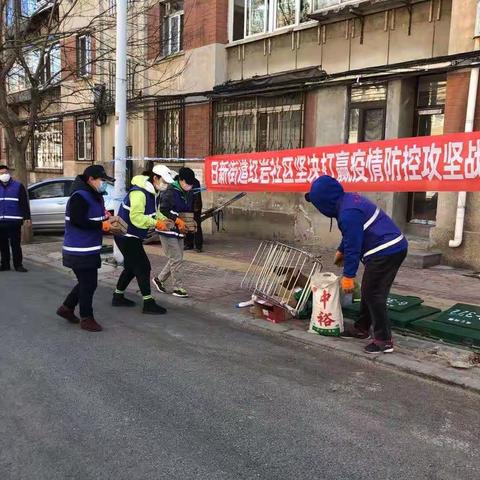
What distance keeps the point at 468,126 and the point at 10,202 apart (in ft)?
25.3

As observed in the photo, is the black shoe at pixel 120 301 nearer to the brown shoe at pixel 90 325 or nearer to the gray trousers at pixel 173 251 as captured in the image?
the gray trousers at pixel 173 251

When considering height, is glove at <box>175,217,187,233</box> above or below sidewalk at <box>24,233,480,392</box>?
above

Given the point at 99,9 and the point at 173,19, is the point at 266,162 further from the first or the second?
the point at 99,9

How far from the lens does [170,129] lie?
15336mm

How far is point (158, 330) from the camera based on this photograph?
230 inches

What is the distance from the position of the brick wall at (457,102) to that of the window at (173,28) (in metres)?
8.35

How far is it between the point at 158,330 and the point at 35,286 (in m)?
3.16

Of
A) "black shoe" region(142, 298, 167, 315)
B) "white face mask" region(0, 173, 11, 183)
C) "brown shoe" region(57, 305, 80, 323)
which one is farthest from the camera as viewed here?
"white face mask" region(0, 173, 11, 183)

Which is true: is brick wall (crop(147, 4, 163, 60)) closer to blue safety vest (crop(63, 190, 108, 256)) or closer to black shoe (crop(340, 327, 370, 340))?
blue safety vest (crop(63, 190, 108, 256))

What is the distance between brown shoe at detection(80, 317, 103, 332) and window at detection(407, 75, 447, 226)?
655cm

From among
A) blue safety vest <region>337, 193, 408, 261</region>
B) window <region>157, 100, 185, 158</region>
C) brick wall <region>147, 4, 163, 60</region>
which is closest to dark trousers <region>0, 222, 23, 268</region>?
window <region>157, 100, 185, 158</region>

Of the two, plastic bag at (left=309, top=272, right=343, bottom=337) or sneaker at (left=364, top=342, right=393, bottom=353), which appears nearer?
sneaker at (left=364, top=342, right=393, bottom=353)

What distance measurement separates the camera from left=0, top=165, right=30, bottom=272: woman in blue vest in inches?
357

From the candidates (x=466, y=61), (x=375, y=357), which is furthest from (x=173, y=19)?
(x=375, y=357)
